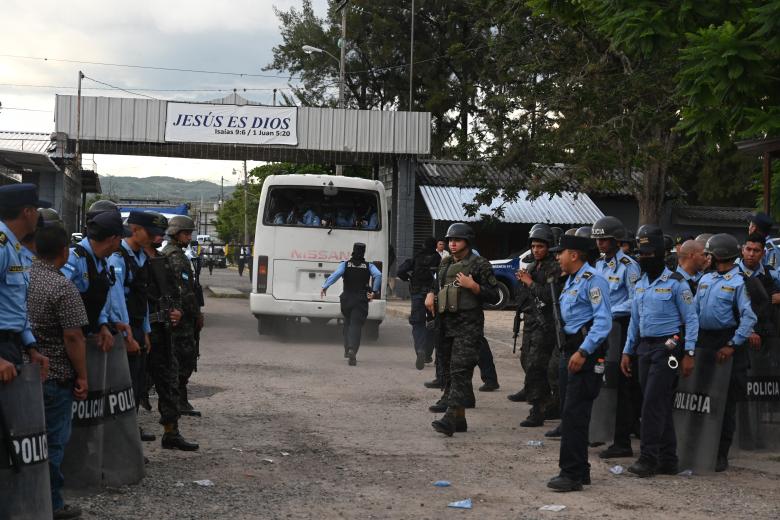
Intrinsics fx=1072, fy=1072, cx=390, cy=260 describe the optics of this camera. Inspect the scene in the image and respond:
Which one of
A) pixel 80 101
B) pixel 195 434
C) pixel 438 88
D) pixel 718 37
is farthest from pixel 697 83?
pixel 438 88

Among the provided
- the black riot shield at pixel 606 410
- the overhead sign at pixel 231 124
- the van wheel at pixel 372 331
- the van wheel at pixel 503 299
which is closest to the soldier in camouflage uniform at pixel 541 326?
the black riot shield at pixel 606 410

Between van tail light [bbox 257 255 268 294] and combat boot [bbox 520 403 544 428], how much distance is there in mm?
8647

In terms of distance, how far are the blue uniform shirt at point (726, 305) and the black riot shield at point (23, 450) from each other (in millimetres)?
5128

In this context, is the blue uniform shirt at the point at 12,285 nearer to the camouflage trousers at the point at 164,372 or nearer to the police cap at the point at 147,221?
the police cap at the point at 147,221

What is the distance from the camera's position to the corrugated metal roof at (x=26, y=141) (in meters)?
36.4

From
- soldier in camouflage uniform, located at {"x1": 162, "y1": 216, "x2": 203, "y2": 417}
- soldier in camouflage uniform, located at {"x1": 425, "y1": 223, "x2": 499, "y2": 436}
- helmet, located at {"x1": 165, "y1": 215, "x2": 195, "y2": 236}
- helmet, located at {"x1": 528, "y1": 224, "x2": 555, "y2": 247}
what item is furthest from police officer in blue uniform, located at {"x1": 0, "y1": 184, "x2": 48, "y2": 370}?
helmet, located at {"x1": 528, "y1": 224, "x2": 555, "y2": 247}

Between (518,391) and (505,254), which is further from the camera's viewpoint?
(505,254)

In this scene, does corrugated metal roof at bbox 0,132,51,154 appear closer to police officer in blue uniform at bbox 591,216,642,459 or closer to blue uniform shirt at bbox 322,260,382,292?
blue uniform shirt at bbox 322,260,382,292

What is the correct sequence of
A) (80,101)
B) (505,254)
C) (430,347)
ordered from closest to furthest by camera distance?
(430,347), (80,101), (505,254)

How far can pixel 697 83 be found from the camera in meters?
10.2

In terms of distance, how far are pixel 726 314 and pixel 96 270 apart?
15.6 feet

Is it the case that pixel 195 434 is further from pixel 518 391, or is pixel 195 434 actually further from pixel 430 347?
pixel 430 347

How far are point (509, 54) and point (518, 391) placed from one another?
14.9 meters

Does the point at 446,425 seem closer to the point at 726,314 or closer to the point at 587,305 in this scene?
the point at 587,305
